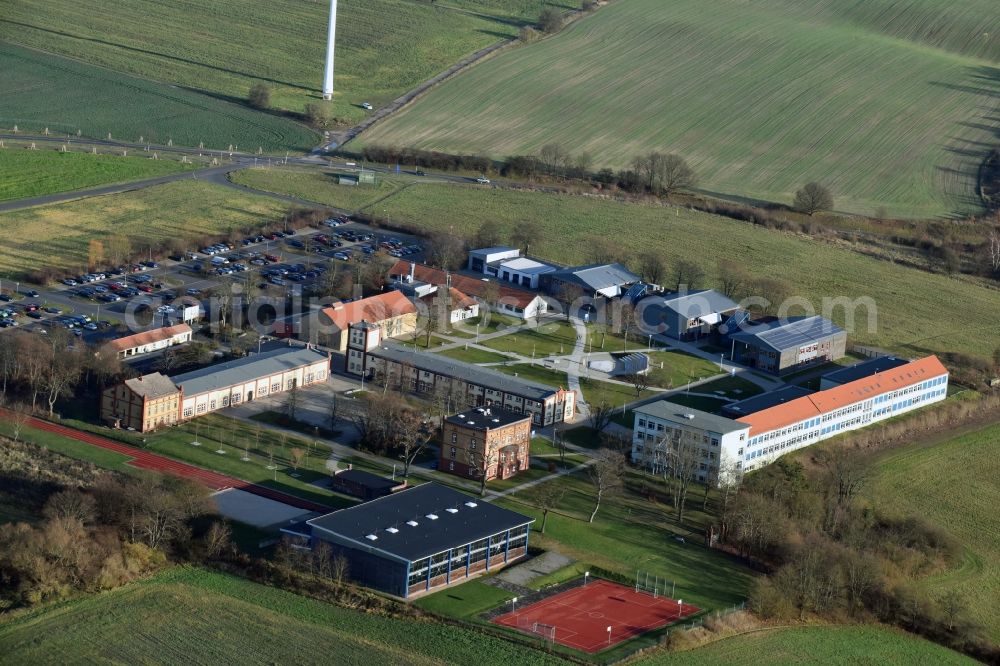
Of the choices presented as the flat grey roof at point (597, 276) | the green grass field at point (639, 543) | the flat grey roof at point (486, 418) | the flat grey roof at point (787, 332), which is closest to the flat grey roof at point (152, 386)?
the flat grey roof at point (486, 418)

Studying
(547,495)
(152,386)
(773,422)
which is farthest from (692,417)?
(152,386)

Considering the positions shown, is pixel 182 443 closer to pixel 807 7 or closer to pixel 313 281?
pixel 313 281

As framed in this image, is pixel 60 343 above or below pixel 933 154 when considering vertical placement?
below

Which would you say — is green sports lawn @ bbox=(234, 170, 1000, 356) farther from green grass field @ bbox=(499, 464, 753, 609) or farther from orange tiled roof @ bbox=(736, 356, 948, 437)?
green grass field @ bbox=(499, 464, 753, 609)

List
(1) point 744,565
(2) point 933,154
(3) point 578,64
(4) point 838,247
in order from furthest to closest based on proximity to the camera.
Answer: (3) point 578,64 → (2) point 933,154 → (4) point 838,247 → (1) point 744,565

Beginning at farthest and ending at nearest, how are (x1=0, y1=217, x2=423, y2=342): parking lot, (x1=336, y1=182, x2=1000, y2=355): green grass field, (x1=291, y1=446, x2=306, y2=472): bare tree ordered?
1. (x1=336, y1=182, x2=1000, y2=355): green grass field
2. (x1=0, y1=217, x2=423, y2=342): parking lot
3. (x1=291, y1=446, x2=306, y2=472): bare tree

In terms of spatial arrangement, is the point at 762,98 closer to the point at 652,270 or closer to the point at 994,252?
the point at 994,252

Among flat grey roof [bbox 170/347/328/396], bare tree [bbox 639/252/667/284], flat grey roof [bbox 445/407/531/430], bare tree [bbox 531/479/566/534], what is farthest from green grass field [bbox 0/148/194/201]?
bare tree [bbox 531/479/566/534]

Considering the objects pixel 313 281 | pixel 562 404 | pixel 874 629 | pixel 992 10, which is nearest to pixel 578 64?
pixel 992 10
